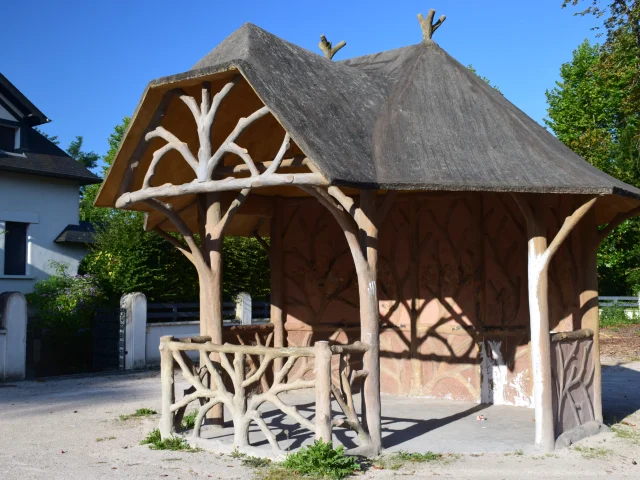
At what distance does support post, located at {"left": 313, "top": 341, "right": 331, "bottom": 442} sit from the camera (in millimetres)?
6715

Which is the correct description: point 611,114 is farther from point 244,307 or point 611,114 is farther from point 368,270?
point 368,270

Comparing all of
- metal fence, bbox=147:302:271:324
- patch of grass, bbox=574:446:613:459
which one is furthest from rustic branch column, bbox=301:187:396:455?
metal fence, bbox=147:302:271:324

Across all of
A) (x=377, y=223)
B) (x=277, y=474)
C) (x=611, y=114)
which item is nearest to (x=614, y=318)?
(x=611, y=114)

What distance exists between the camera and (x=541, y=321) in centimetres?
742

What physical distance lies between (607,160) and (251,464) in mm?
23091

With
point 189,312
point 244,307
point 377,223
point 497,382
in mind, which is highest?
point 377,223

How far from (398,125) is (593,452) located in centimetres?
389

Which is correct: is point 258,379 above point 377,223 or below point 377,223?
below

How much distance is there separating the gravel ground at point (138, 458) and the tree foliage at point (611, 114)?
1212cm

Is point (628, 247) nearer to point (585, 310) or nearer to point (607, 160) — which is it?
point (607, 160)

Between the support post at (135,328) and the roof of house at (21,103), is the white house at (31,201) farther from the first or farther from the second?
the support post at (135,328)

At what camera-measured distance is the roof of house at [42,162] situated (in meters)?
19.0

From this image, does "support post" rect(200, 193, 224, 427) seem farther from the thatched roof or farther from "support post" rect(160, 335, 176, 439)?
the thatched roof

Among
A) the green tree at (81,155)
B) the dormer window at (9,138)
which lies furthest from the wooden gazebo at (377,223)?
the green tree at (81,155)
